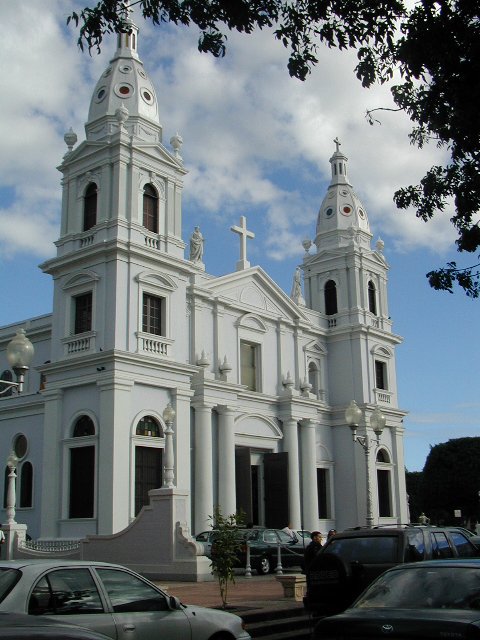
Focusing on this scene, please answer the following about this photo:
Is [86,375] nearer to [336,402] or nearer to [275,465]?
[275,465]

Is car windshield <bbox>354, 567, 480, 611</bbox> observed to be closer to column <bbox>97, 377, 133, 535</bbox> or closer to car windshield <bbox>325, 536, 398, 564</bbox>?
car windshield <bbox>325, 536, 398, 564</bbox>

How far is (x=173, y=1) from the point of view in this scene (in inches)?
409

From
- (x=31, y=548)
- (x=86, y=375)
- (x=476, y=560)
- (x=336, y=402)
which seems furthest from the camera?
(x=336, y=402)

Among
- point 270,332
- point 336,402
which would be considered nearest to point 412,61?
point 270,332

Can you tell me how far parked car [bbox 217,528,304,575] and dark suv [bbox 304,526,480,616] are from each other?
12129mm

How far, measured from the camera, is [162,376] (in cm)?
2892

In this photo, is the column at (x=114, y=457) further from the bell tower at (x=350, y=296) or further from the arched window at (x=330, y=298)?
the arched window at (x=330, y=298)

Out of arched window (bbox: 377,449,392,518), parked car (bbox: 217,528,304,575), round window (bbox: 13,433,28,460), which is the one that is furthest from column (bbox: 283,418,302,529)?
round window (bbox: 13,433,28,460)

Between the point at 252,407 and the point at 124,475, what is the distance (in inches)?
379

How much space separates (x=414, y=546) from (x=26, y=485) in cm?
2381

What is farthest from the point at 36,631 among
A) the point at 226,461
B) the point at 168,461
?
the point at 226,461

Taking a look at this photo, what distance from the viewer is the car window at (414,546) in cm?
1188

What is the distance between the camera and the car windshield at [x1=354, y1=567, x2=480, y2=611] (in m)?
7.38

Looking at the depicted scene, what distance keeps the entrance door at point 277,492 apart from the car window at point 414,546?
72.9 feet
